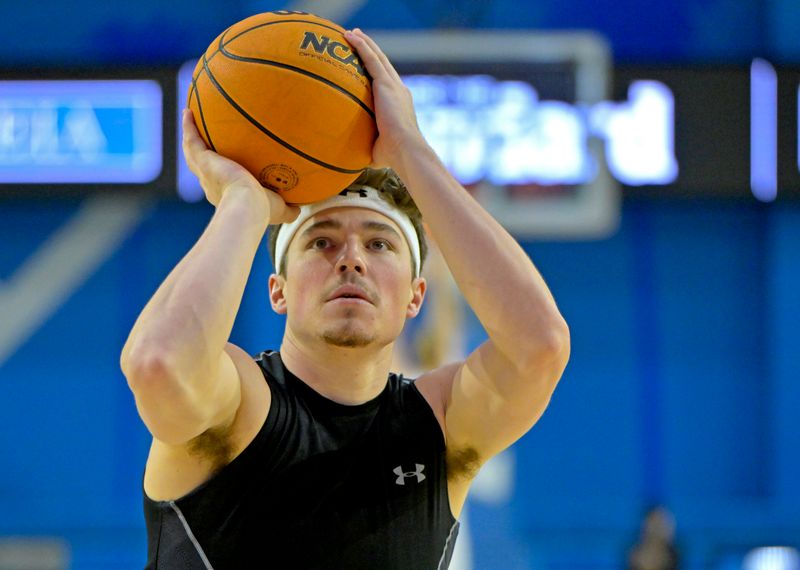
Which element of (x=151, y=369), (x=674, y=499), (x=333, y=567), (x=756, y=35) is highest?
(x=756, y=35)

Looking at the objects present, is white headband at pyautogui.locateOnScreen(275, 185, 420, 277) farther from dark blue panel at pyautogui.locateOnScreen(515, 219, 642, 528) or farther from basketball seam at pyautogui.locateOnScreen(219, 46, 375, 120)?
dark blue panel at pyautogui.locateOnScreen(515, 219, 642, 528)

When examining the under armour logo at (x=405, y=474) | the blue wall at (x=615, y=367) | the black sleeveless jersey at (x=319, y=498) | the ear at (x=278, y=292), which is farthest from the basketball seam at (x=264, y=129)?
the blue wall at (x=615, y=367)

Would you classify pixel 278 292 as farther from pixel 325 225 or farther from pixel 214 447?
pixel 214 447

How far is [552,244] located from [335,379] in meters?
5.10

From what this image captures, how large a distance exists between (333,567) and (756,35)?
6244mm

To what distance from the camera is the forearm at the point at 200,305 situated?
202 cm

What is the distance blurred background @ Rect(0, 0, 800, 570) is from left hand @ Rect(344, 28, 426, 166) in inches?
175

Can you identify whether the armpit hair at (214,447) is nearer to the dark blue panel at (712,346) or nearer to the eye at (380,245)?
the eye at (380,245)

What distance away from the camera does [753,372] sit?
24.5 ft

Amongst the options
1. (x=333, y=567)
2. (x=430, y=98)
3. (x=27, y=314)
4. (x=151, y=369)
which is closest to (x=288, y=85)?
(x=151, y=369)

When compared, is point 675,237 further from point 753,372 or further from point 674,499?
point 674,499

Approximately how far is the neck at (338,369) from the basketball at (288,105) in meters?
0.36

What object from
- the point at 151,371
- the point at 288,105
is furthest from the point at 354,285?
the point at 151,371

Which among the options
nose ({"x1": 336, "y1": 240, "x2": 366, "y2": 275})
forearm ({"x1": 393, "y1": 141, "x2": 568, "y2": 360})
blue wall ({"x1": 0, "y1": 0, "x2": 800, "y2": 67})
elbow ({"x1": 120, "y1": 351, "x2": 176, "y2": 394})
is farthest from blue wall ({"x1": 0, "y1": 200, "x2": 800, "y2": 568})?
elbow ({"x1": 120, "y1": 351, "x2": 176, "y2": 394})
